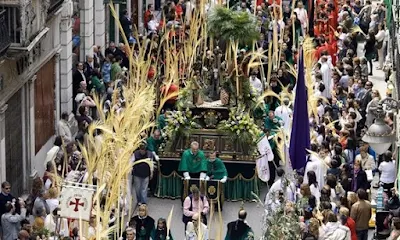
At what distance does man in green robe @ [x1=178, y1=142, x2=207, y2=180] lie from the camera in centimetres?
4212

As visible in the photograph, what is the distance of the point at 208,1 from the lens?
57.0m

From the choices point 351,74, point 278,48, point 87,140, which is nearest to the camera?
point 87,140

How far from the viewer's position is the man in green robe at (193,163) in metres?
42.1

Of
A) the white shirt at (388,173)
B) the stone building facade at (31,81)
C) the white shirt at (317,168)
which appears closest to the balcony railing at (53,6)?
the stone building facade at (31,81)

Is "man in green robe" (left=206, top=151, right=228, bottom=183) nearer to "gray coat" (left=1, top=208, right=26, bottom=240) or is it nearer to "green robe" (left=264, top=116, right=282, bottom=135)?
"green robe" (left=264, top=116, right=282, bottom=135)

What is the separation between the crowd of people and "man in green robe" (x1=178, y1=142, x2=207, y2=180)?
1.01 ft

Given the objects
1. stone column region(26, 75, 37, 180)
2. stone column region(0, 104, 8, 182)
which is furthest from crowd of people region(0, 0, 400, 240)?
stone column region(0, 104, 8, 182)

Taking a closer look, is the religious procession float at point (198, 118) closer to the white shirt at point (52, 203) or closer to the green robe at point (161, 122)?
the green robe at point (161, 122)

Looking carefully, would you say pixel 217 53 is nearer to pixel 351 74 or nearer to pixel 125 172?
pixel 351 74

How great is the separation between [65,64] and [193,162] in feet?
26.4

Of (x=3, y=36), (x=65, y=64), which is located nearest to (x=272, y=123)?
(x=65, y=64)

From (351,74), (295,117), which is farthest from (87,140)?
(351,74)

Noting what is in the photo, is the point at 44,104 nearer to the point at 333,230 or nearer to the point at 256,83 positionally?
the point at 256,83

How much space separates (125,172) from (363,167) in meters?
6.89
